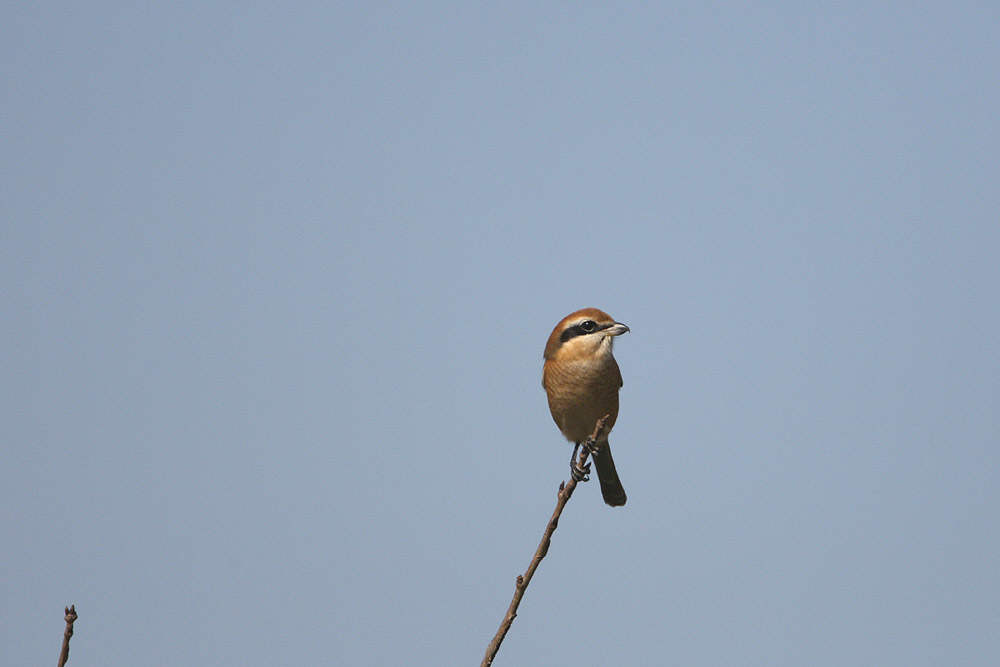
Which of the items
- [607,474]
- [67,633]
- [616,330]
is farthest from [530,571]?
[607,474]

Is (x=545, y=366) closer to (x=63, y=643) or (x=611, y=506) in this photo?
(x=611, y=506)

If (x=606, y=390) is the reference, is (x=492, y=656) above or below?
below

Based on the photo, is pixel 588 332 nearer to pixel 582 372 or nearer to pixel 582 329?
pixel 582 329

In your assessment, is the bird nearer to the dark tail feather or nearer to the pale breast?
the pale breast

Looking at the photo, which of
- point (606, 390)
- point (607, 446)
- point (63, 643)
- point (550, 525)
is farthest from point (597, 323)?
point (63, 643)

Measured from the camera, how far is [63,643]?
2.91 metres

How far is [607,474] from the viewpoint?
27.8 ft

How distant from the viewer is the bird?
23.0ft

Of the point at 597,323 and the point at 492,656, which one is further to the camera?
the point at 597,323

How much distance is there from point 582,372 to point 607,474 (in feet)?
5.54

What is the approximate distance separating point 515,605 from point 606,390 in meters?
3.97

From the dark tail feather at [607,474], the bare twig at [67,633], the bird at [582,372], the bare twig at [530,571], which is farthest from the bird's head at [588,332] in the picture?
the bare twig at [67,633]

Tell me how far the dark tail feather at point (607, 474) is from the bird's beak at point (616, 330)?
5.54ft

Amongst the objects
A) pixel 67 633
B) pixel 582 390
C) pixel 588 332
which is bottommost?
pixel 67 633
